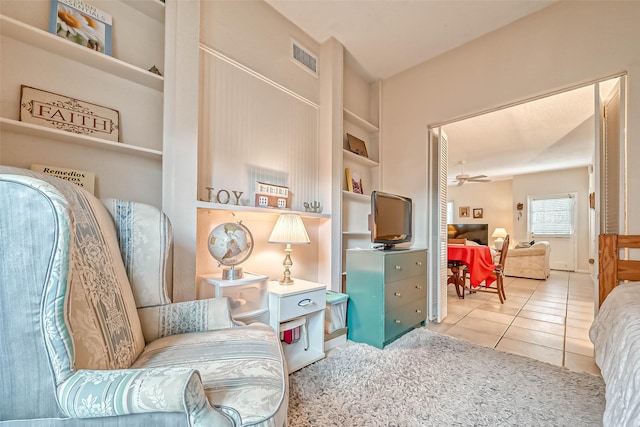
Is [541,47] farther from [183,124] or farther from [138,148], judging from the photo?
[138,148]

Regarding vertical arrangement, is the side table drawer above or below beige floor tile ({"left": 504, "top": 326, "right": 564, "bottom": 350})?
above

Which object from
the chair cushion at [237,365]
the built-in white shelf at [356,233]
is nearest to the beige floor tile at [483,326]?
the built-in white shelf at [356,233]

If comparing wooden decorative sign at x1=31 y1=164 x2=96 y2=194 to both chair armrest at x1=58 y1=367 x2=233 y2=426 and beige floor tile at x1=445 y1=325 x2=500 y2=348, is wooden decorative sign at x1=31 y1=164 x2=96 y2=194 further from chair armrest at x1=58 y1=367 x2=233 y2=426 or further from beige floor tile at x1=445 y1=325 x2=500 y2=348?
beige floor tile at x1=445 y1=325 x2=500 y2=348

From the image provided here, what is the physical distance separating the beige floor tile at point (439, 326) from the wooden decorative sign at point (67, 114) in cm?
294

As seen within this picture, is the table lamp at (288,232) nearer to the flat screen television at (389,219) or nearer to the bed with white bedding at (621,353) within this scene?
the flat screen television at (389,219)

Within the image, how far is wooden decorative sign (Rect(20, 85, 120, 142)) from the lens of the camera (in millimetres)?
1195

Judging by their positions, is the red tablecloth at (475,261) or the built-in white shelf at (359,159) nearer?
the built-in white shelf at (359,159)

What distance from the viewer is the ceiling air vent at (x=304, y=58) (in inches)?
94.7

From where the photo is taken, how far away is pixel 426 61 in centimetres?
283

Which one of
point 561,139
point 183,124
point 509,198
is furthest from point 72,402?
point 509,198

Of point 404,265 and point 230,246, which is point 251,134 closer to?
point 230,246

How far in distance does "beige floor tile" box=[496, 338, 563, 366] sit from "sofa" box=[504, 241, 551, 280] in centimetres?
383

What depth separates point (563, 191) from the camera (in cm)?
644

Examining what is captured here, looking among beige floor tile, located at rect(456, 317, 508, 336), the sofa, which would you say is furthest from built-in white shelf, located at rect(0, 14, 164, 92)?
the sofa
